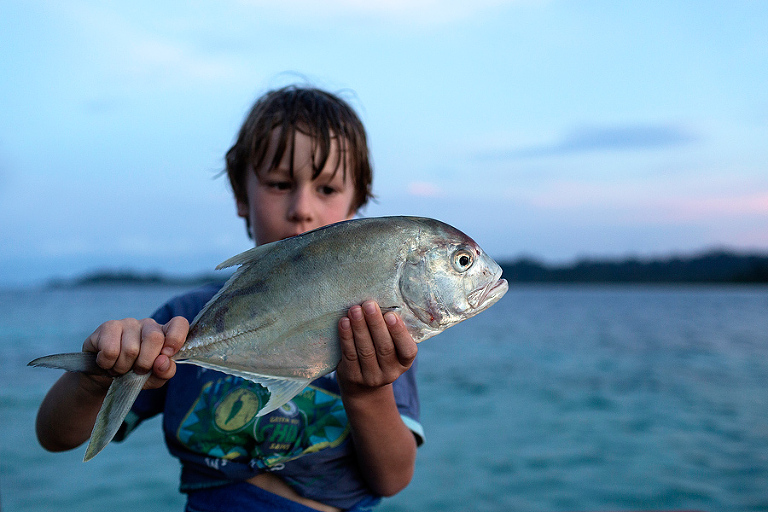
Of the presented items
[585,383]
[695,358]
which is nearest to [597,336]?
[695,358]

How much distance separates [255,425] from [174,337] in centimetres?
94

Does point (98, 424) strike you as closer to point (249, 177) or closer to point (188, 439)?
point (188, 439)

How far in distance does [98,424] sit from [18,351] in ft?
70.7

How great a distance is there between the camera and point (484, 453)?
9.70 m

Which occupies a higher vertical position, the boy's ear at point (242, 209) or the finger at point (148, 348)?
the boy's ear at point (242, 209)

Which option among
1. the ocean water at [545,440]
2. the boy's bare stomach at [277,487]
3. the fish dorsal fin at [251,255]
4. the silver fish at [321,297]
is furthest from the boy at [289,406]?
the ocean water at [545,440]

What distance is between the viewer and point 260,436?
2.48 meters

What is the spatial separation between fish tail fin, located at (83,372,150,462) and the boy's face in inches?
45.6

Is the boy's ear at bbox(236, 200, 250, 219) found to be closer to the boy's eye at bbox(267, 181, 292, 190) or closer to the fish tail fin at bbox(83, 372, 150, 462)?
the boy's eye at bbox(267, 181, 292, 190)

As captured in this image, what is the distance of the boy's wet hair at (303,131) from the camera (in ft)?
9.23

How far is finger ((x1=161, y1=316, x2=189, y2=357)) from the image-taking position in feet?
5.66

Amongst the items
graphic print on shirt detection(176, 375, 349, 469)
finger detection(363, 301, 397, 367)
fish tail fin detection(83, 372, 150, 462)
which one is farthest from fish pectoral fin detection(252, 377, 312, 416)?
graphic print on shirt detection(176, 375, 349, 469)

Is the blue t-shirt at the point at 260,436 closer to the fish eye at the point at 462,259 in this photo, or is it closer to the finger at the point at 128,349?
the finger at the point at 128,349

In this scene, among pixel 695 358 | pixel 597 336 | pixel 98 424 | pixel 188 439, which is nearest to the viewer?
pixel 98 424
